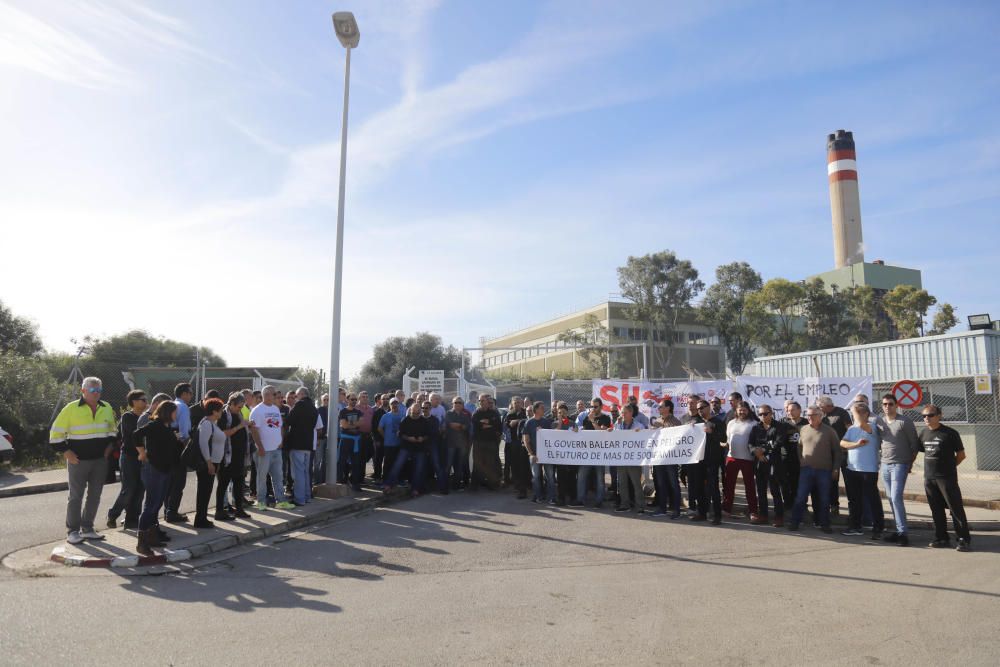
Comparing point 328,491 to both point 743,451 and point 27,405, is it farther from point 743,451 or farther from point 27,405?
point 27,405

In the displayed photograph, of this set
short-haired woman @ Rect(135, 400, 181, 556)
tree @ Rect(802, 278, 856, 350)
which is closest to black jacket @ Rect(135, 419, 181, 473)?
short-haired woman @ Rect(135, 400, 181, 556)

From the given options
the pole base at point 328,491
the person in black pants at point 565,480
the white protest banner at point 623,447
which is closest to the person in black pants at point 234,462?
the pole base at point 328,491

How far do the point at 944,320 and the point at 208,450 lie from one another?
2571 inches

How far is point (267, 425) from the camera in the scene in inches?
411

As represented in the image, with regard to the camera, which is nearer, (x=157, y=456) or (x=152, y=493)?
(x=152, y=493)

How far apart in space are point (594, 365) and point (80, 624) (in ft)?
212

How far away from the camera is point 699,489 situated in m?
10.4

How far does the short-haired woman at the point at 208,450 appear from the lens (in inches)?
351

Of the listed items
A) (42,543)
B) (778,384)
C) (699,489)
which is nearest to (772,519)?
(699,489)

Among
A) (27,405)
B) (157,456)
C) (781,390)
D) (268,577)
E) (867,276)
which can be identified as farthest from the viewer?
(867,276)

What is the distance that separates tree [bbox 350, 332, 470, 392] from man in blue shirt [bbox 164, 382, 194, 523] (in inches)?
2041

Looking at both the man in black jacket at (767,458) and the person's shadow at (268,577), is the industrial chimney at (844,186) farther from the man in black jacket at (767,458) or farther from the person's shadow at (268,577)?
the person's shadow at (268,577)

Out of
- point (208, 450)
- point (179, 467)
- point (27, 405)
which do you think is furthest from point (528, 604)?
point (27, 405)

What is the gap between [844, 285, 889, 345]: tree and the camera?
188 ft
